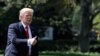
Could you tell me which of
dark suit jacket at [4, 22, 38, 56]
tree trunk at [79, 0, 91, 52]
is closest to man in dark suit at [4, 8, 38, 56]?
dark suit jacket at [4, 22, 38, 56]

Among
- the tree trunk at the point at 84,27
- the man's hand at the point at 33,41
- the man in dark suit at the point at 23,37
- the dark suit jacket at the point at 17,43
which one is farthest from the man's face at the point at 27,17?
the tree trunk at the point at 84,27

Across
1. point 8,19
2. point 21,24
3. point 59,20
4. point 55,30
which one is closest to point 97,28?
point 55,30

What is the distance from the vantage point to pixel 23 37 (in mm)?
6250

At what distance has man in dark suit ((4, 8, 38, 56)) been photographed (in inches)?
240

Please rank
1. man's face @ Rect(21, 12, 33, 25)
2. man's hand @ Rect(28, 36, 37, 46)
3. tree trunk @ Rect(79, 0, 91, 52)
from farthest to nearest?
tree trunk @ Rect(79, 0, 91, 52), man's face @ Rect(21, 12, 33, 25), man's hand @ Rect(28, 36, 37, 46)

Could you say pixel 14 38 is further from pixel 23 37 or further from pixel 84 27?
pixel 84 27

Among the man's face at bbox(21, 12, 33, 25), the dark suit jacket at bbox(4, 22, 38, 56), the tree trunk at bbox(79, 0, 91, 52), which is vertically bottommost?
the tree trunk at bbox(79, 0, 91, 52)

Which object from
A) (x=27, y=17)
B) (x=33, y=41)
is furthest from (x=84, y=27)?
(x=33, y=41)

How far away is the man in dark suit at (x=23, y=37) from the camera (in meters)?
6.11

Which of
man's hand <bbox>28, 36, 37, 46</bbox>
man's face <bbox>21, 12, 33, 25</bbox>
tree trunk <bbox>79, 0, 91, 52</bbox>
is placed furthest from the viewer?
tree trunk <bbox>79, 0, 91, 52</bbox>

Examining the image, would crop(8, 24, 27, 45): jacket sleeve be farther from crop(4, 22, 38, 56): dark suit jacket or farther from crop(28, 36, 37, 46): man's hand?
crop(28, 36, 37, 46): man's hand

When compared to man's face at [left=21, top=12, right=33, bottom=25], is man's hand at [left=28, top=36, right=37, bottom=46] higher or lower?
lower

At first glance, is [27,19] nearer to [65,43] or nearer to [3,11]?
[3,11]

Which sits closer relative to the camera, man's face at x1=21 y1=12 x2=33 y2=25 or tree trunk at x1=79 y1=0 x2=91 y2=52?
man's face at x1=21 y1=12 x2=33 y2=25
